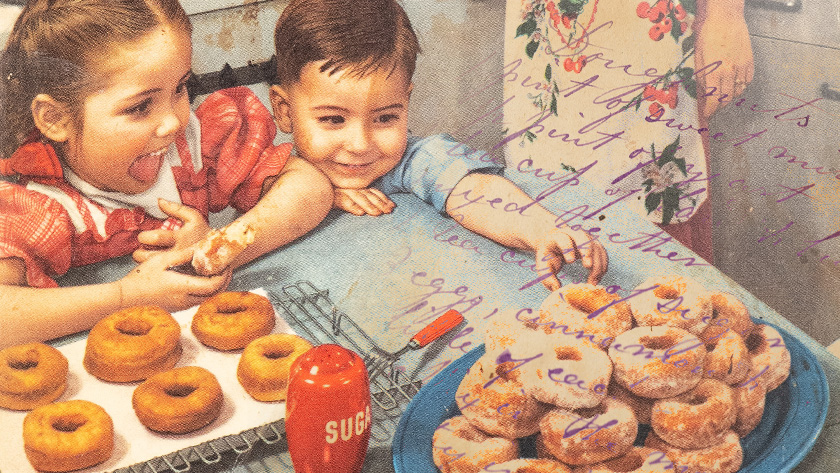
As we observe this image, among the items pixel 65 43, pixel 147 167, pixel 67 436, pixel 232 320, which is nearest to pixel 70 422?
pixel 67 436

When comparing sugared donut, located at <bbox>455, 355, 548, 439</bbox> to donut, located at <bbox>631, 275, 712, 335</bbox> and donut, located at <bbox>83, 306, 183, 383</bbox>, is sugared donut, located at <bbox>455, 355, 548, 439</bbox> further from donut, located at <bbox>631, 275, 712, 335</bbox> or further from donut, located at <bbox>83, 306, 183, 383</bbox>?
donut, located at <bbox>83, 306, 183, 383</bbox>

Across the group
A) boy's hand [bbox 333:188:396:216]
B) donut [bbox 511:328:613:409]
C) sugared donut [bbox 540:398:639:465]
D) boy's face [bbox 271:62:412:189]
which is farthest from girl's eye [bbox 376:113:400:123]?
sugared donut [bbox 540:398:639:465]

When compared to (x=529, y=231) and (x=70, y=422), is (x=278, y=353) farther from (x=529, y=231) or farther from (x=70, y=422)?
(x=529, y=231)

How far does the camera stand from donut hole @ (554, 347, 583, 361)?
1.23 m

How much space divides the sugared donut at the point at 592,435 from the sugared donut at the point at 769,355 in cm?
20

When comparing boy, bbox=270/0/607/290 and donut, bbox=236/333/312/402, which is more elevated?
boy, bbox=270/0/607/290

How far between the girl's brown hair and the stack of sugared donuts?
0.64m

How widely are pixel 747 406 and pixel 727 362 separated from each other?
2.6 inches

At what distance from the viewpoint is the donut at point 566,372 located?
3.91ft

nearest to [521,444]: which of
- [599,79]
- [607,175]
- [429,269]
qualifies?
[429,269]

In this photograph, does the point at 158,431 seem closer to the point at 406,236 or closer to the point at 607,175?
the point at 406,236

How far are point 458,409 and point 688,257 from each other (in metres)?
0.40

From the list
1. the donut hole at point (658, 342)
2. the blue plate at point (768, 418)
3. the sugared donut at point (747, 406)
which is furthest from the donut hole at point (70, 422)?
the sugared donut at point (747, 406)

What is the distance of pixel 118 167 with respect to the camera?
125 cm
